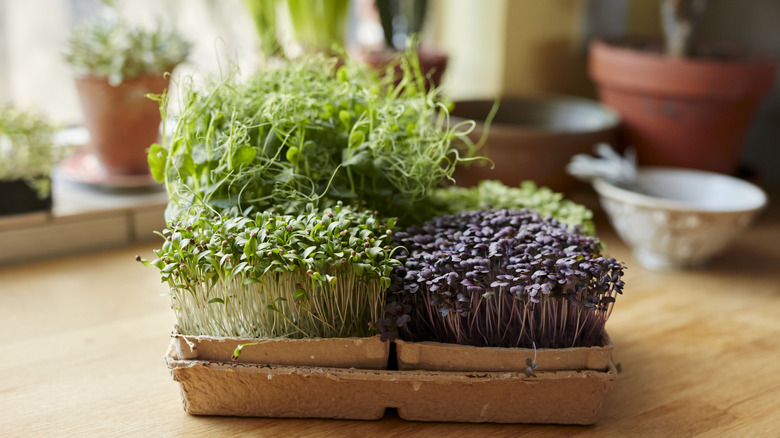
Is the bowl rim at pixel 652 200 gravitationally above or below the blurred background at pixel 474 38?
below

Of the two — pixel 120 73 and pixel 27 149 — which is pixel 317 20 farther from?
pixel 27 149

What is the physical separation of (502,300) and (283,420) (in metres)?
0.29

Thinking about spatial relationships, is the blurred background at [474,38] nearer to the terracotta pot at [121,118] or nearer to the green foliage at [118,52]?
the terracotta pot at [121,118]

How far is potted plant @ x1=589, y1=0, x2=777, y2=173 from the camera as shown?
150 centimetres

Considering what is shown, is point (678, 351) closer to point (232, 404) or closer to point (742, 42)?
point (232, 404)

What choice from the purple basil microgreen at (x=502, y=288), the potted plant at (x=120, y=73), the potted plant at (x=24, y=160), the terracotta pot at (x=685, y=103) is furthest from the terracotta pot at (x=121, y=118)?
the terracotta pot at (x=685, y=103)

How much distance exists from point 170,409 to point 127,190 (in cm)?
67

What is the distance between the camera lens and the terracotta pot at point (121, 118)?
4.45 feet

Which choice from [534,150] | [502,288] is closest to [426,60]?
[534,150]

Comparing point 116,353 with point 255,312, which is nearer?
point 255,312

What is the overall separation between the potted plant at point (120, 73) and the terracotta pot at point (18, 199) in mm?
175

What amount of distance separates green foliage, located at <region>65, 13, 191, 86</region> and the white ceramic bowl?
833 mm

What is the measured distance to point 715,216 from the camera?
1.27 meters

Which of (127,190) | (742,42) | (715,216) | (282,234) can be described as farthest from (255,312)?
(742,42)
